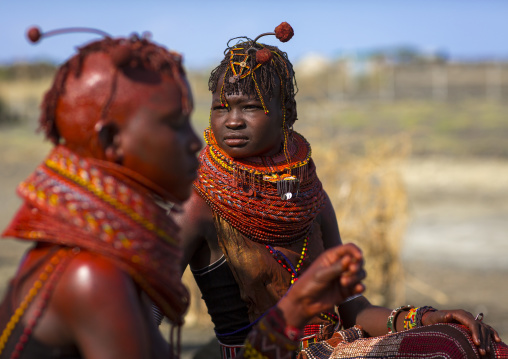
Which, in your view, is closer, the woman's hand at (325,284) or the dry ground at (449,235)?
the woman's hand at (325,284)

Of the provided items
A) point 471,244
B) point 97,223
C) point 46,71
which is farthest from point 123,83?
point 46,71

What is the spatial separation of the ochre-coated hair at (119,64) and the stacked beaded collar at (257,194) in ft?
3.93

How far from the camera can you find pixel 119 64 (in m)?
1.91

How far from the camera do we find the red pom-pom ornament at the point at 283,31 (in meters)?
3.23

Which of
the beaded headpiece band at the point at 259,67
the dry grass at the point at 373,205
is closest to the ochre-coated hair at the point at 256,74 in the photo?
the beaded headpiece band at the point at 259,67

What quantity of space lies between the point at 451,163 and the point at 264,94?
47.1ft

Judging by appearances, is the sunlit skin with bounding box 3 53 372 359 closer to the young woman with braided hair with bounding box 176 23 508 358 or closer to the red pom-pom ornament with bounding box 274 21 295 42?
the young woman with braided hair with bounding box 176 23 508 358

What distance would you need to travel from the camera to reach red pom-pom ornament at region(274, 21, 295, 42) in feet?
10.6

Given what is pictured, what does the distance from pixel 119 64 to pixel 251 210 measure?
141cm

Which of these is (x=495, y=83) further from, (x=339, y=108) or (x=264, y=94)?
(x=264, y=94)

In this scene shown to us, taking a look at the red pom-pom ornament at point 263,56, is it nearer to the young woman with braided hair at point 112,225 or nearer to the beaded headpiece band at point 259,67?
the beaded headpiece band at point 259,67

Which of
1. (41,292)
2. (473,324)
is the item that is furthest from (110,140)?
(473,324)

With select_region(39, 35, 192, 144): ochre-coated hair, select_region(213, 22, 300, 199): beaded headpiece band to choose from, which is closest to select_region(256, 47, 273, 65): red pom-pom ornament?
select_region(213, 22, 300, 199): beaded headpiece band

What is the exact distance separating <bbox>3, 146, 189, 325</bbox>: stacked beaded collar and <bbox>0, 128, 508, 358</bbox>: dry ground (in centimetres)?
445
